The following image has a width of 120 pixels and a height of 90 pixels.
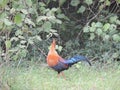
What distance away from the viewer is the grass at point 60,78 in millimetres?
6065

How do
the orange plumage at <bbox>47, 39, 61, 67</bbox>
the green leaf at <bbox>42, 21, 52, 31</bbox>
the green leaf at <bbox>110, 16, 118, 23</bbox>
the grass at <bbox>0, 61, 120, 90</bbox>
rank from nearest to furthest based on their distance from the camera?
the grass at <bbox>0, 61, 120, 90</bbox> < the orange plumage at <bbox>47, 39, 61, 67</bbox> < the green leaf at <bbox>42, 21, 52, 31</bbox> < the green leaf at <bbox>110, 16, 118, 23</bbox>

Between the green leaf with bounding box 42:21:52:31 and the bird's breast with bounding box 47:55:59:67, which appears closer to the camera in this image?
the bird's breast with bounding box 47:55:59:67

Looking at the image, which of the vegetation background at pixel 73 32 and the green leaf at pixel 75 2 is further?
the green leaf at pixel 75 2

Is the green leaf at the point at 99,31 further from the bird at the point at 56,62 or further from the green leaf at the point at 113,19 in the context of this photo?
the bird at the point at 56,62

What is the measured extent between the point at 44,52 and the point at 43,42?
0.25 meters

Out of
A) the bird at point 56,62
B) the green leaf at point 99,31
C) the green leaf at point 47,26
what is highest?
the green leaf at point 47,26

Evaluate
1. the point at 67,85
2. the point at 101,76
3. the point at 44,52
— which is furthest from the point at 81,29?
the point at 67,85

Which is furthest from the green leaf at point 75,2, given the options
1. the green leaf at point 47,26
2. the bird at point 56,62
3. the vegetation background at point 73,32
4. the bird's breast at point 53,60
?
the bird's breast at point 53,60

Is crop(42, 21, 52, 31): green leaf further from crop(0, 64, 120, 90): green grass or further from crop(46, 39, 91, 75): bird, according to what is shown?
crop(0, 64, 120, 90): green grass

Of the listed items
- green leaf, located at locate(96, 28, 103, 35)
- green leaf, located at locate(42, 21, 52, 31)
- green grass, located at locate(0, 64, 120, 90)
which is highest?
green leaf, located at locate(42, 21, 52, 31)

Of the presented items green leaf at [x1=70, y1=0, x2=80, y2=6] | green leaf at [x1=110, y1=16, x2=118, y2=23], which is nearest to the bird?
green leaf at [x1=110, y1=16, x2=118, y2=23]

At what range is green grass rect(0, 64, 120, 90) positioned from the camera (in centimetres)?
608

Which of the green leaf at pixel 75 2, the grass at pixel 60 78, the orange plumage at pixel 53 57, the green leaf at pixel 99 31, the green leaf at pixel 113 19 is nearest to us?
the grass at pixel 60 78

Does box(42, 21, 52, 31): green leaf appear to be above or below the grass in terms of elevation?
above
